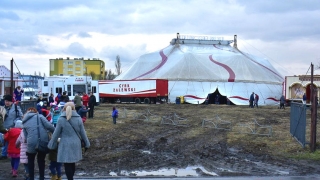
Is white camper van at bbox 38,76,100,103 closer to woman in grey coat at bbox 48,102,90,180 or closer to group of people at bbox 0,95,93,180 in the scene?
group of people at bbox 0,95,93,180

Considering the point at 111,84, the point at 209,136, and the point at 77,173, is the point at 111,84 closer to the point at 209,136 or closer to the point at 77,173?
the point at 209,136

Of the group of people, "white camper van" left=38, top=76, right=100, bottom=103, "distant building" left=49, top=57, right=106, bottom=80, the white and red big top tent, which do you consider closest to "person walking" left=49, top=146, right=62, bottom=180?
the group of people

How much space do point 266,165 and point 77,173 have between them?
495 centimetres

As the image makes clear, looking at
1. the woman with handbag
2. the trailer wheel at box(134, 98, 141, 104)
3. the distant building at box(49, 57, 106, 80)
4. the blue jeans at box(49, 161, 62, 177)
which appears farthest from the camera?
the distant building at box(49, 57, 106, 80)

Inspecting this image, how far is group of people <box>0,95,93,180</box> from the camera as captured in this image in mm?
8086

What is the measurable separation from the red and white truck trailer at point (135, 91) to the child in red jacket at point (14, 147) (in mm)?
40793

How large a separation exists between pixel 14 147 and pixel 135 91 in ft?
140

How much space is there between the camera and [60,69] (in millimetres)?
127188

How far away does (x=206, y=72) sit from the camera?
188ft

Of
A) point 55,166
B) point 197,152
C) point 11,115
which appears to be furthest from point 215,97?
point 55,166

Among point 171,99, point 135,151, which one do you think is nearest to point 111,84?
point 171,99

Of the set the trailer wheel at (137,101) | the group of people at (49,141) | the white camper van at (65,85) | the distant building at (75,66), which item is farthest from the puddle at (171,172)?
the distant building at (75,66)

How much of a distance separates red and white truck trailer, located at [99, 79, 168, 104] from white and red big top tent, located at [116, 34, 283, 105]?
2811 mm

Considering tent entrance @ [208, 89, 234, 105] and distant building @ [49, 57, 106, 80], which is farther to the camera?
distant building @ [49, 57, 106, 80]
